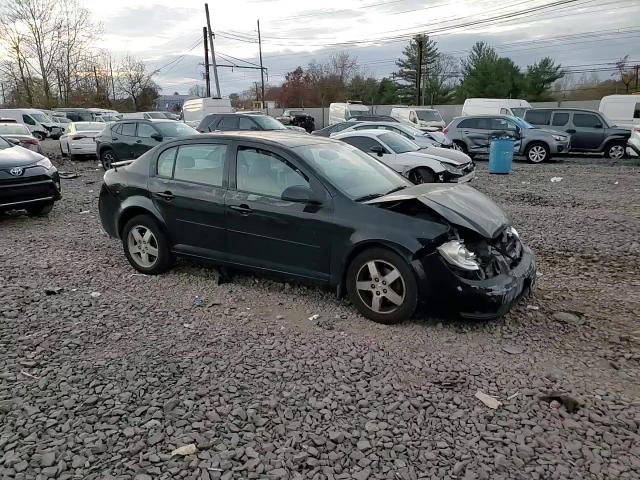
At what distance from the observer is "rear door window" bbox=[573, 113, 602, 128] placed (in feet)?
59.1

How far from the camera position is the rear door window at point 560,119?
1845cm

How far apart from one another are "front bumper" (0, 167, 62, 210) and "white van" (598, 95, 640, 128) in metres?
20.6

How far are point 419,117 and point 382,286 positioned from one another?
22.6 m

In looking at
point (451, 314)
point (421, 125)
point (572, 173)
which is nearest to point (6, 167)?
→ point (451, 314)

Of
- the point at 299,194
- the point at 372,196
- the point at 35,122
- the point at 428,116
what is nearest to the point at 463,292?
the point at 372,196

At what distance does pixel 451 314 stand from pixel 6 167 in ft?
23.7

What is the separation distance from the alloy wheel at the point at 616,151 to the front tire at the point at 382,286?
1695cm

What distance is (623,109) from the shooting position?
20.7 meters

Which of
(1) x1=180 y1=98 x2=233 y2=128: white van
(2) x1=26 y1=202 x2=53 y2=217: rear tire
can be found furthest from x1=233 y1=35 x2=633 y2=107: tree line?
(2) x1=26 y1=202 x2=53 y2=217: rear tire

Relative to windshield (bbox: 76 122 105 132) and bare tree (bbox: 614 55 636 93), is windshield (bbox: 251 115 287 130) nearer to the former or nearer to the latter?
windshield (bbox: 76 122 105 132)

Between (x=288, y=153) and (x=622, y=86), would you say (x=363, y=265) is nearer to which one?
(x=288, y=153)

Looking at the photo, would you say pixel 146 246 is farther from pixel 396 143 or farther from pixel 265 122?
pixel 265 122

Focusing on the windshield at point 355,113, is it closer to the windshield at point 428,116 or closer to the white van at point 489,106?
the windshield at point 428,116

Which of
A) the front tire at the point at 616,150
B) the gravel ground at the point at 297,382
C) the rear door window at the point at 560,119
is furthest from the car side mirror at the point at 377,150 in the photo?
the front tire at the point at 616,150
